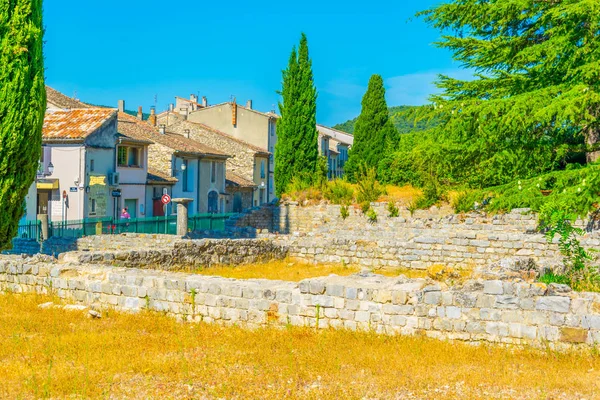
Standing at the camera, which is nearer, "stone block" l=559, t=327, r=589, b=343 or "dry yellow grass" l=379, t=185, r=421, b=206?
"stone block" l=559, t=327, r=589, b=343

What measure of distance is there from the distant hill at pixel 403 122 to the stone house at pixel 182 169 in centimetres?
1563

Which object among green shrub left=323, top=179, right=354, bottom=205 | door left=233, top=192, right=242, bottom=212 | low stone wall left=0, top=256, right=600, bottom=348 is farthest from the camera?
door left=233, top=192, right=242, bottom=212

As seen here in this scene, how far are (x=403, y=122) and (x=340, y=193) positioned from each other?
7612cm

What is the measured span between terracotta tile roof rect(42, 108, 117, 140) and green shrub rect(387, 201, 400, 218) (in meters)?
17.7

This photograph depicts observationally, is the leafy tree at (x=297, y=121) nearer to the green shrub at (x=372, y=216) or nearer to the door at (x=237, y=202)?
the green shrub at (x=372, y=216)

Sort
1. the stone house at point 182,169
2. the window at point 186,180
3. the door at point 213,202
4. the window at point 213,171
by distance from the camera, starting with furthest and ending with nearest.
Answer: the door at point 213,202 < the window at point 213,171 < the window at point 186,180 < the stone house at point 182,169

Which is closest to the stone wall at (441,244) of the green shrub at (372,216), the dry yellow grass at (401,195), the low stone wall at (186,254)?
the low stone wall at (186,254)

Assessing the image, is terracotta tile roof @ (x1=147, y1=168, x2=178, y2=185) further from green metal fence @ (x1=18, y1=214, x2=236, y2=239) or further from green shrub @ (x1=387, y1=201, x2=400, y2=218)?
green shrub @ (x1=387, y1=201, x2=400, y2=218)

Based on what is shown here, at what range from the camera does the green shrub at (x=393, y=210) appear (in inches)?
1194

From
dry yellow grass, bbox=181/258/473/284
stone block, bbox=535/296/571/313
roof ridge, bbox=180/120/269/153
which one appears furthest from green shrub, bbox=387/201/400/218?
roof ridge, bbox=180/120/269/153

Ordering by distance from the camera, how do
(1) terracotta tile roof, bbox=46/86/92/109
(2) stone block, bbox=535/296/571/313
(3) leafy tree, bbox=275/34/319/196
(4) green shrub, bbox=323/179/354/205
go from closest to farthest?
1. (2) stone block, bbox=535/296/571/313
2. (4) green shrub, bbox=323/179/354/205
3. (1) terracotta tile roof, bbox=46/86/92/109
4. (3) leafy tree, bbox=275/34/319/196

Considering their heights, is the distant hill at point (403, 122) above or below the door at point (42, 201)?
above

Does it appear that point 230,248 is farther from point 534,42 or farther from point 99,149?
point 99,149

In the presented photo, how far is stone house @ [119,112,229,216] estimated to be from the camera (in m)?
45.2
